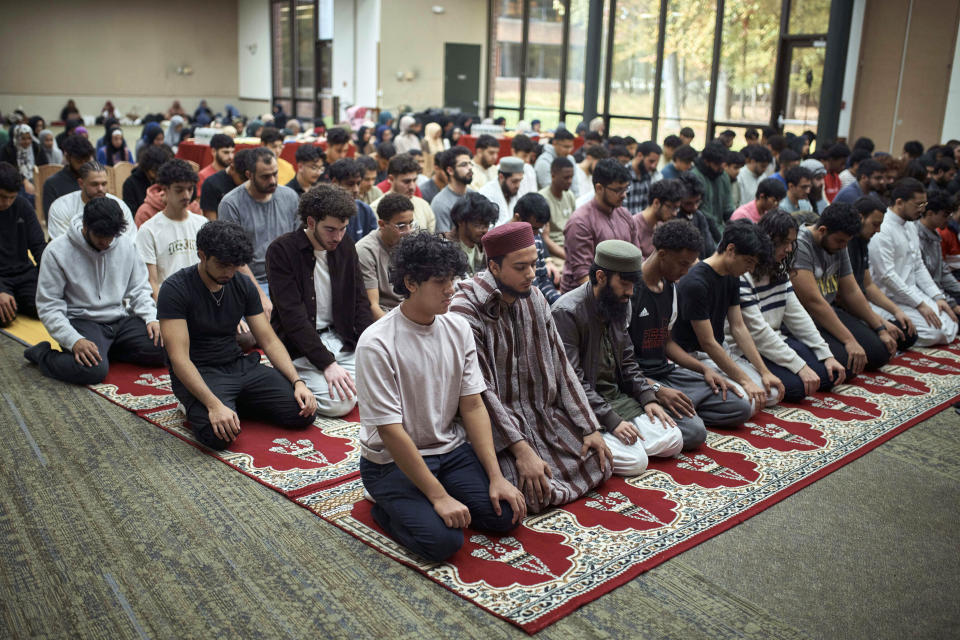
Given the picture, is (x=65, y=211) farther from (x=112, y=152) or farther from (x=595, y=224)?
(x=112, y=152)

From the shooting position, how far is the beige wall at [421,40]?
17.7 meters

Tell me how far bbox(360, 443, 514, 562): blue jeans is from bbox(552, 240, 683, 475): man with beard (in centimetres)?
77

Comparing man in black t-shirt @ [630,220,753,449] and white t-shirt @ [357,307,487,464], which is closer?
white t-shirt @ [357,307,487,464]

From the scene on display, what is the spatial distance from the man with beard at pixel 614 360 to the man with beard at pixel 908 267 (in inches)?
117

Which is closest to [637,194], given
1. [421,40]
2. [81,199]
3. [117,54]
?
[81,199]

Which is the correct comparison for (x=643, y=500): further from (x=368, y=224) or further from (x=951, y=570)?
(x=368, y=224)

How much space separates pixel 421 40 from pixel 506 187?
511 inches

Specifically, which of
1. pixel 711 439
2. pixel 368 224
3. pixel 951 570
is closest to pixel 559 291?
pixel 368 224

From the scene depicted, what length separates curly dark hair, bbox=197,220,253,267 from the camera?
3488 mm

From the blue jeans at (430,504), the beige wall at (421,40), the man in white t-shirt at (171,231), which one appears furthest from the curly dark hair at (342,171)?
the beige wall at (421,40)

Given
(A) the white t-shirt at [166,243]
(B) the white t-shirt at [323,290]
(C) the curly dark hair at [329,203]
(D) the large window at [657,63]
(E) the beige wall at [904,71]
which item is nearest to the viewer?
(C) the curly dark hair at [329,203]

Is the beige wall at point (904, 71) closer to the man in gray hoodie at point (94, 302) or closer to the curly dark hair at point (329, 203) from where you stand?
the curly dark hair at point (329, 203)

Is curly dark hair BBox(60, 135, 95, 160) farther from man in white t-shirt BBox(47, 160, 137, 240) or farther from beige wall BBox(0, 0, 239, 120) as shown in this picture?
beige wall BBox(0, 0, 239, 120)

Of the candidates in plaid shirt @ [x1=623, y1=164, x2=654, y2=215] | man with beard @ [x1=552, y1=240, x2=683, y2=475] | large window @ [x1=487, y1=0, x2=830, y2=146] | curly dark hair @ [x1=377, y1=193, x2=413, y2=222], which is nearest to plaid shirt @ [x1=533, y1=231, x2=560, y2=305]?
curly dark hair @ [x1=377, y1=193, x2=413, y2=222]
